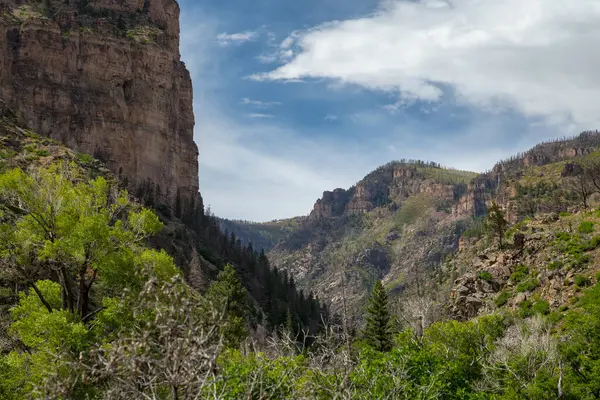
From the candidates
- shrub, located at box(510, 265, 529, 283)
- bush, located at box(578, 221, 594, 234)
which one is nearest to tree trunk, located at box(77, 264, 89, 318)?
shrub, located at box(510, 265, 529, 283)

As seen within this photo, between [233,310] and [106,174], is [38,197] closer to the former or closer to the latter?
[233,310]

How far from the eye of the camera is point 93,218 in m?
19.4

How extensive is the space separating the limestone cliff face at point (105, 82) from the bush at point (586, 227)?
82.2 metres

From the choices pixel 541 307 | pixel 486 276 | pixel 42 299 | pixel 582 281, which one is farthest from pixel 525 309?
pixel 42 299

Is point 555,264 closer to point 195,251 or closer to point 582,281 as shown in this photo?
point 582,281

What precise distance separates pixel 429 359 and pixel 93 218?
547 inches

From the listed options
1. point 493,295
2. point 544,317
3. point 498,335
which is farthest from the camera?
point 493,295

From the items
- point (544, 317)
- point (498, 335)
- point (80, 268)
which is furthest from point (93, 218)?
point (544, 317)

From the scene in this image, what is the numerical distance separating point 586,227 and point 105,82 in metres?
100.0

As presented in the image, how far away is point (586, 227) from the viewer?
142ft

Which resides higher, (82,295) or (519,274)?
(519,274)

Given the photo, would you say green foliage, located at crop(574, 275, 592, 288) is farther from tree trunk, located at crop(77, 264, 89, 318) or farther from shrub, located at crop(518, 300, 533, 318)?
tree trunk, located at crop(77, 264, 89, 318)

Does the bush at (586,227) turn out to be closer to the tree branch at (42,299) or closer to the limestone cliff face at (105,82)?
the tree branch at (42,299)

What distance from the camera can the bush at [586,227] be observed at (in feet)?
141
